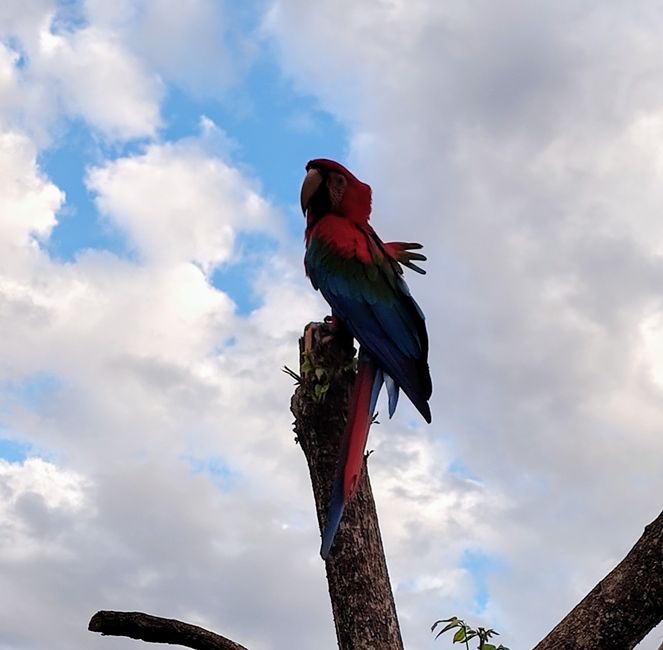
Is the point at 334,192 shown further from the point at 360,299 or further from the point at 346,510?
the point at 346,510

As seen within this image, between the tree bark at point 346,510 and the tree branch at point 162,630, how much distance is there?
544 millimetres

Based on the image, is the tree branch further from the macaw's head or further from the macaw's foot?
the macaw's head

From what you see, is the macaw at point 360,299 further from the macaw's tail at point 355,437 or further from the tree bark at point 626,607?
the tree bark at point 626,607

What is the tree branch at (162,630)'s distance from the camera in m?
3.74

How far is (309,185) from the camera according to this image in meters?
4.43

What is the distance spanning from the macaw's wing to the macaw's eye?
26 centimetres

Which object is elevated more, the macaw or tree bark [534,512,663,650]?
the macaw

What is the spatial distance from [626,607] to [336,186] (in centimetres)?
249

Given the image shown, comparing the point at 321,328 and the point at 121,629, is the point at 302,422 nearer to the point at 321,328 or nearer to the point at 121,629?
the point at 321,328

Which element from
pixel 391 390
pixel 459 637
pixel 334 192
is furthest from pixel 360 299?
pixel 459 637

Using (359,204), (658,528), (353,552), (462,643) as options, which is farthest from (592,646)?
(359,204)

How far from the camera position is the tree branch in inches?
147

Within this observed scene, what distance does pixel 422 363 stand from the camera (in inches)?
152

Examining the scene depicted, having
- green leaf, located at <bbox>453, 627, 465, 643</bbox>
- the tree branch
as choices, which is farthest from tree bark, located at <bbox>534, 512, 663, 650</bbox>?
the tree branch
